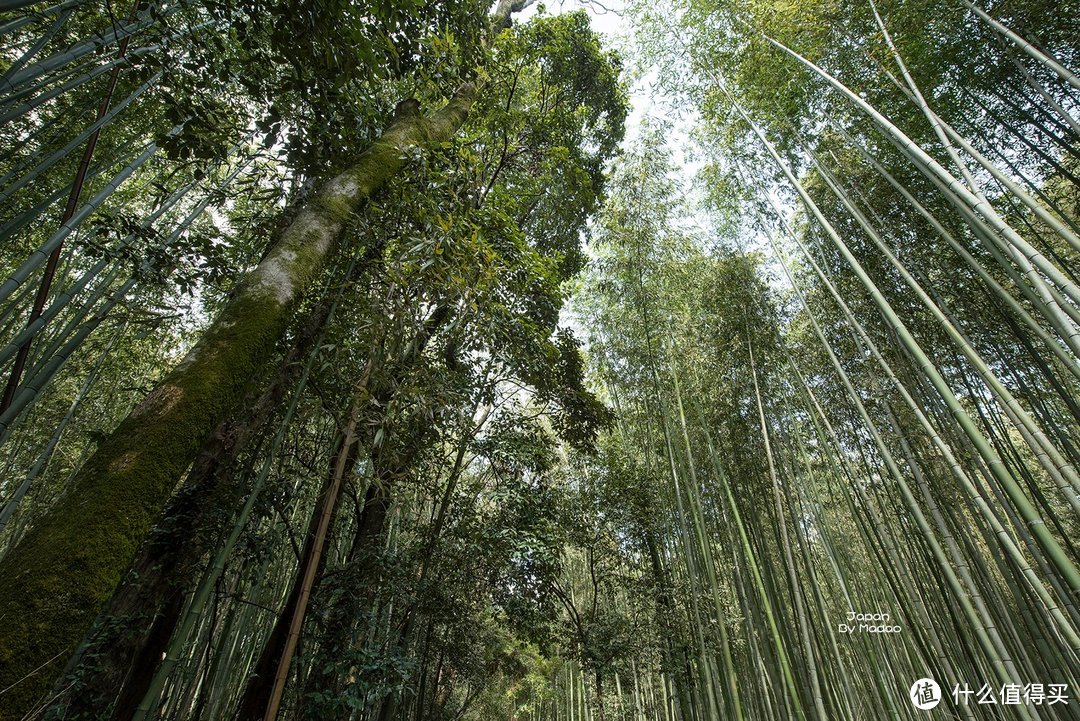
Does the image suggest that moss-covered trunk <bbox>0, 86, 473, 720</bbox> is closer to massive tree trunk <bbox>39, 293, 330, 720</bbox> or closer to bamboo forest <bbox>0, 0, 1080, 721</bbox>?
bamboo forest <bbox>0, 0, 1080, 721</bbox>

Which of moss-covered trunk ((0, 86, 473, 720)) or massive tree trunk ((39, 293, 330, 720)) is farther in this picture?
massive tree trunk ((39, 293, 330, 720))

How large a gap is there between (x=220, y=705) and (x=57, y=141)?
418 cm

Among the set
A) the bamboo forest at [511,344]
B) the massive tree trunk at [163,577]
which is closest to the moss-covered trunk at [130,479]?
the bamboo forest at [511,344]

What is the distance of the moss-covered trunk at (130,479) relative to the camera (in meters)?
0.83

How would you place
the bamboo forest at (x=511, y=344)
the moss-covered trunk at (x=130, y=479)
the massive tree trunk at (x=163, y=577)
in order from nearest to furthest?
the moss-covered trunk at (x=130, y=479), the bamboo forest at (x=511, y=344), the massive tree trunk at (x=163, y=577)

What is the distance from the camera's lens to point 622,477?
493 centimetres

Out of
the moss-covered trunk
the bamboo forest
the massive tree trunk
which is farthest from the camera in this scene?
the massive tree trunk

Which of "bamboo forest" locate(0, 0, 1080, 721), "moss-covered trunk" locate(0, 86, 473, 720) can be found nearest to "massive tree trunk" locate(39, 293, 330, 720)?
"bamboo forest" locate(0, 0, 1080, 721)

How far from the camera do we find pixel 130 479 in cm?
106

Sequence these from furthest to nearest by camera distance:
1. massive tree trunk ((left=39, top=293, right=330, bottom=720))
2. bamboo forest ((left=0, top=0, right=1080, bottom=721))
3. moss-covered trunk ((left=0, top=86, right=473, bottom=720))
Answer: massive tree trunk ((left=39, top=293, right=330, bottom=720)) → bamboo forest ((left=0, top=0, right=1080, bottom=721)) → moss-covered trunk ((left=0, top=86, right=473, bottom=720))

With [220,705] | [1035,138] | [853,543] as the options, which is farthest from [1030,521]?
[853,543]

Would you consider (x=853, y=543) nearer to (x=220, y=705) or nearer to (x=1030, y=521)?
(x=1030, y=521)

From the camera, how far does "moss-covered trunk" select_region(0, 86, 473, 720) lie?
2.73ft

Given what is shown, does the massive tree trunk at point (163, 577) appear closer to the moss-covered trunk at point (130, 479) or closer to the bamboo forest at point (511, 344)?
the bamboo forest at point (511, 344)
